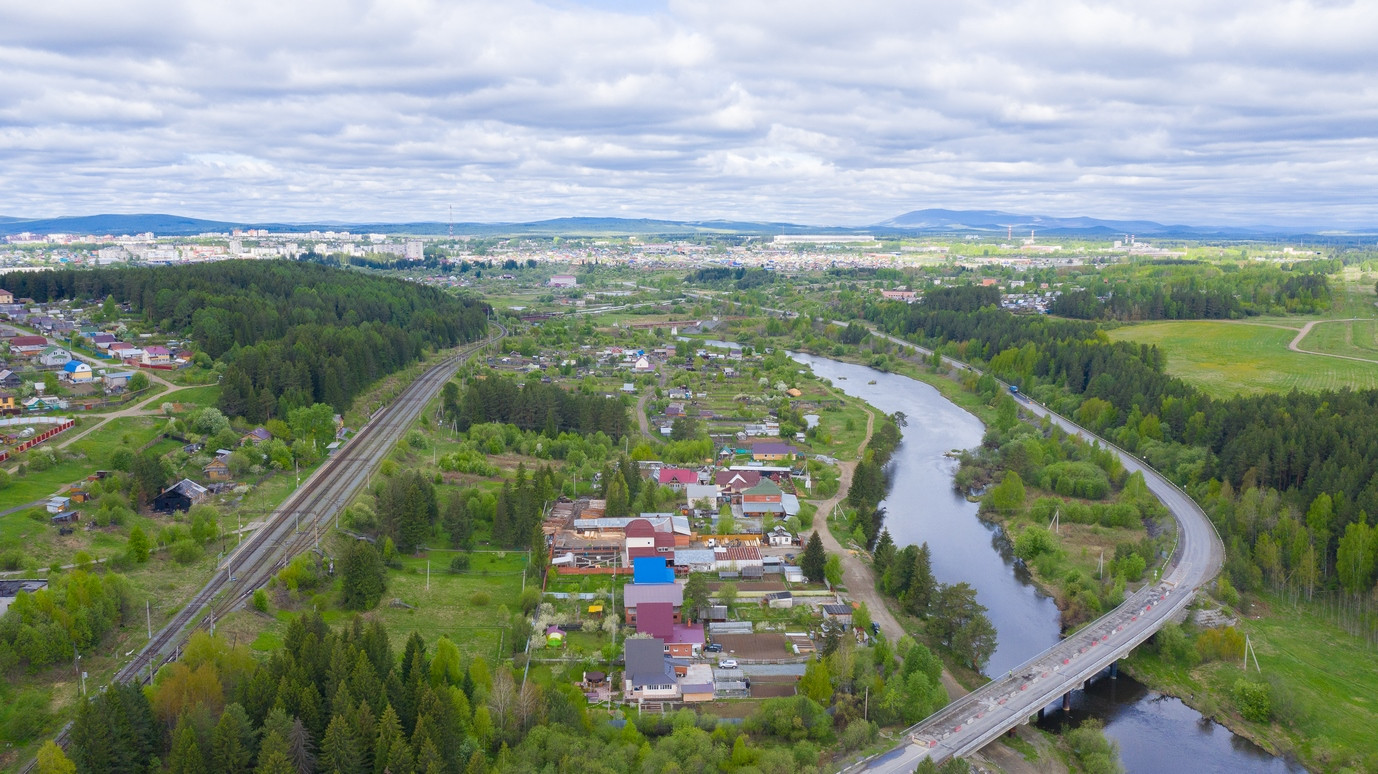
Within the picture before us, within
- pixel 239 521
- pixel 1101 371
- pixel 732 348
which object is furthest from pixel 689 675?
pixel 732 348

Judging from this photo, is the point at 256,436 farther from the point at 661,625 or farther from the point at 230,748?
the point at 230,748

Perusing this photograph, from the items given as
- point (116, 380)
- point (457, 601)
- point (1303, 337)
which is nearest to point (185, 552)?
point (457, 601)

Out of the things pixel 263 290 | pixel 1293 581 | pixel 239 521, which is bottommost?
pixel 1293 581

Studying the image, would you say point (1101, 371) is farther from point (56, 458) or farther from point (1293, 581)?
point (56, 458)

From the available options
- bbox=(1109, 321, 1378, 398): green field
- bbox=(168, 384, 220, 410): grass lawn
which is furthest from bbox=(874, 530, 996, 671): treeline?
bbox=(168, 384, 220, 410): grass lawn

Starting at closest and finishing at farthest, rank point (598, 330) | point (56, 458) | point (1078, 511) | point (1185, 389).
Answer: point (56, 458) < point (1078, 511) < point (1185, 389) < point (598, 330)

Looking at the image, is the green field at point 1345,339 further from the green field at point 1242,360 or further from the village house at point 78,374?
the village house at point 78,374

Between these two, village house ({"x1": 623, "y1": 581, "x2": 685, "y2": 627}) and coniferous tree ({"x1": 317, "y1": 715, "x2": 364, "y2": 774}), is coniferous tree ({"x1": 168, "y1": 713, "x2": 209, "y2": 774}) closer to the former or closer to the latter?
coniferous tree ({"x1": 317, "y1": 715, "x2": 364, "y2": 774})
